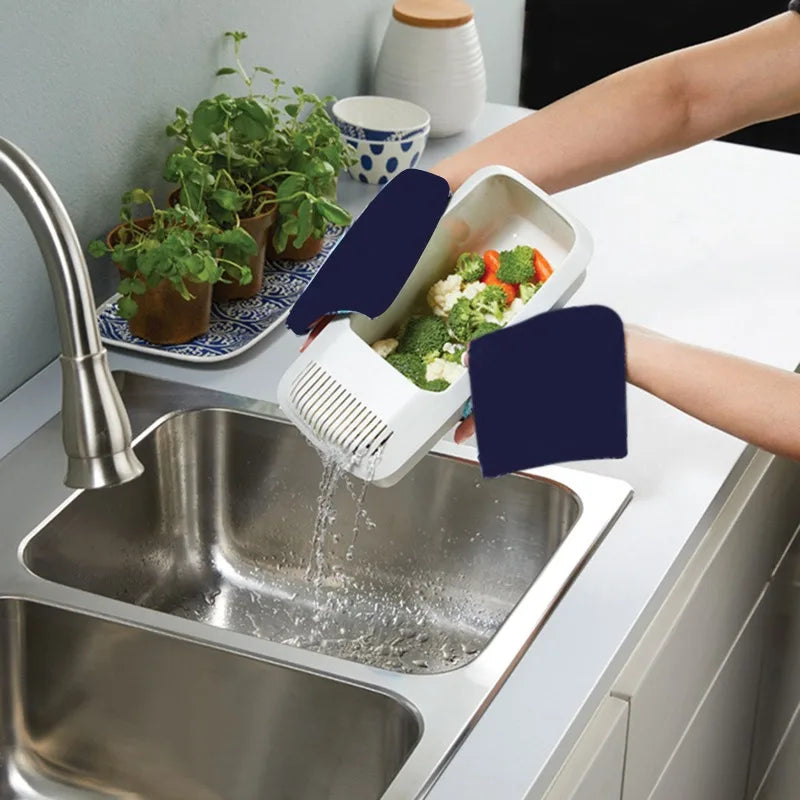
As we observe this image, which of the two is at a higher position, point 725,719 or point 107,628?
point 107,628

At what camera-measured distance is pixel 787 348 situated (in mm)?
1463

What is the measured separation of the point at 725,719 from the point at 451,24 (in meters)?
0.97

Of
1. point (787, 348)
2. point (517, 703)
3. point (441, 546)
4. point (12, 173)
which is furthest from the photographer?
point (787, 348)

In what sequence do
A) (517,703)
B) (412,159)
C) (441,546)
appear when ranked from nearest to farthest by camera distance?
(517,703) → (441,546) → (412,159)

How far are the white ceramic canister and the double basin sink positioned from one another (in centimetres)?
69

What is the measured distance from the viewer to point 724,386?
117 centimetres

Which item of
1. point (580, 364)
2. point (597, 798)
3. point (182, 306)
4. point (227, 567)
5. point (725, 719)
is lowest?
point (725, 719)

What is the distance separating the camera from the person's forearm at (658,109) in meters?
1.45

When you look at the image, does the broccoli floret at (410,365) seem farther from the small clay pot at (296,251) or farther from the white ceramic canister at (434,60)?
the white ceramic canister at (434,60)

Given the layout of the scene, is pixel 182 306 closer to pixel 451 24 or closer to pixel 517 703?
pixel 517 703

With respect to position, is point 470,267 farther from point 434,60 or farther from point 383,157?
point 434,60

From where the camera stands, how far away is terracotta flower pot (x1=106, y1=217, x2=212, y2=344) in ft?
4.49

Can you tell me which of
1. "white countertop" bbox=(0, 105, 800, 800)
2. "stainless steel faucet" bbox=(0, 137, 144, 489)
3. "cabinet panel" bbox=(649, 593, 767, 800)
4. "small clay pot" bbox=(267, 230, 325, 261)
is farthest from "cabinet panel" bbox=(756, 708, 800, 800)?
"stainless steel faucet" bbox=(0, 137, 144, 489)

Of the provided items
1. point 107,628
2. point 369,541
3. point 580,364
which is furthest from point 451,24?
point 107,628
